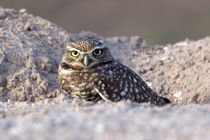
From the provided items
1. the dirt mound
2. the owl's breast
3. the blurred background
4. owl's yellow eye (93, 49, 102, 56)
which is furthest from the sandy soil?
the blurred background

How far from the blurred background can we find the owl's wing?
936cm

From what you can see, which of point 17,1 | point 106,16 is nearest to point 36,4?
point 17,1

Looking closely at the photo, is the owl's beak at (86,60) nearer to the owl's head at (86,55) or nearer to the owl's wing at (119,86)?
the owl's head at (86,55)

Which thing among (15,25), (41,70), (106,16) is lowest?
(41,70)

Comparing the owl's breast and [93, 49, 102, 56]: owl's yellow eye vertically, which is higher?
[93, 49, 102, 56]: owl's yellow eye

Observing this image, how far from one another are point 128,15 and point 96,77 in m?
11.3

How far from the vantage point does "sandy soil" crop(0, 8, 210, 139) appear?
9.69 feet

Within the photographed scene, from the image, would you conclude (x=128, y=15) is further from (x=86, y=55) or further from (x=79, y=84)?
(x=79, y=84)

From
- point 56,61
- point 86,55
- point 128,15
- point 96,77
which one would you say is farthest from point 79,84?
point 128,15

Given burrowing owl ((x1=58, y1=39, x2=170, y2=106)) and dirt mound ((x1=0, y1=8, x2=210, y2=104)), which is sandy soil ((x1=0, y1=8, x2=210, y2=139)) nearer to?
dirt mound ((x1=0, y1=8, x2=210, y2=104))

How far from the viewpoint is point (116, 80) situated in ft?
15.9

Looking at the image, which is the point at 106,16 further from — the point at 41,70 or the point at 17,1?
the point at 41,70

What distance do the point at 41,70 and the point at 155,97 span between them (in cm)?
190

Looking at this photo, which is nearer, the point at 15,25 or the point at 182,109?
the point at 182,109
